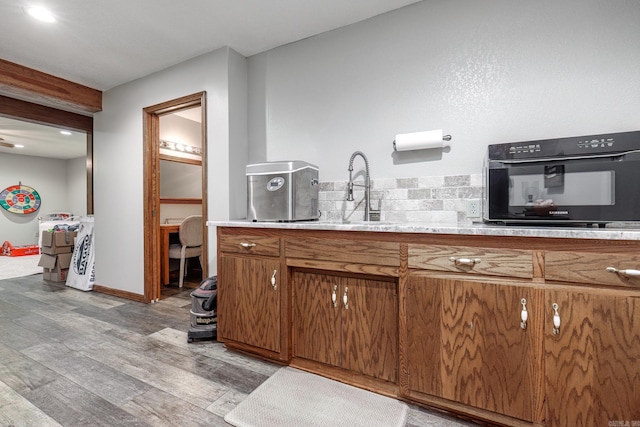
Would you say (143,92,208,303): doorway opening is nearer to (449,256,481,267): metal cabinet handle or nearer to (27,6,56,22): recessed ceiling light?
(27,6,56,22): recessed ceiling light

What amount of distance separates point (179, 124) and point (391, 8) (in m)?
3.58

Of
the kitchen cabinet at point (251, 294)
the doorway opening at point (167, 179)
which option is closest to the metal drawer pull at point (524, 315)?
the kitchen cabinet at point (251, 294)

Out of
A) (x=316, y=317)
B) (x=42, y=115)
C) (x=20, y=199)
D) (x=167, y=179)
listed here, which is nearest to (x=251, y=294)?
(x=316, y=317)

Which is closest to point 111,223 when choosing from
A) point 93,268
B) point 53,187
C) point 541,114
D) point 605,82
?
point 93,268

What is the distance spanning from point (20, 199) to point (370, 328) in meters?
9.48

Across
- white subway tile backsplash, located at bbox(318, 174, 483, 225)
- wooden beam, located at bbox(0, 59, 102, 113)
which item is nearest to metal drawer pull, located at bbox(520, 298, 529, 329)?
white subway tile backsplash, located at bbox(318, 174, 483, 225)

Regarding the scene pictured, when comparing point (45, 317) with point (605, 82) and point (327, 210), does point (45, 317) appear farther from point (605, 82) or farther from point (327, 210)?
point (605, 82)

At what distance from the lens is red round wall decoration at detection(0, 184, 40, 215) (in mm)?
6879

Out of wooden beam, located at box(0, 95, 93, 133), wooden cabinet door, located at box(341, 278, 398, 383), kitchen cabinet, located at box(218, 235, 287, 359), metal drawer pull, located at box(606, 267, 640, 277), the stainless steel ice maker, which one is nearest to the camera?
metal drawer pull, located at box(606, 267, 640, 277)

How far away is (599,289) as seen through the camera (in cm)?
108

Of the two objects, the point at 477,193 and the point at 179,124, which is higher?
the point at 179,124

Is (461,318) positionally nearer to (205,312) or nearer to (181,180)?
(205,312)

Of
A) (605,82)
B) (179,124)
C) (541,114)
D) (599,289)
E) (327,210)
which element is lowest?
(599,289)

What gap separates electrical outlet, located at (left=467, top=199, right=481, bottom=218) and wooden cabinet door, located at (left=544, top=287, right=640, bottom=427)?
71 cm
